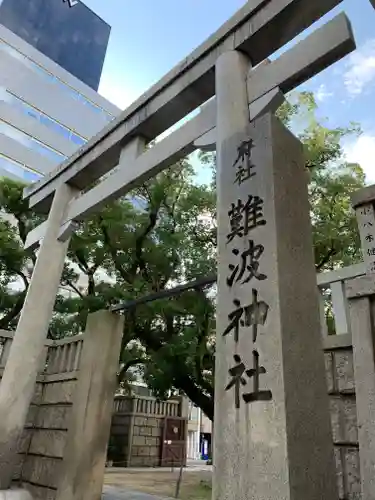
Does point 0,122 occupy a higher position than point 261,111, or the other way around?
point 0,122

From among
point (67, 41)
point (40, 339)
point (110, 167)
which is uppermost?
point (67, 41)

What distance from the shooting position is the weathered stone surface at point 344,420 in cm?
263

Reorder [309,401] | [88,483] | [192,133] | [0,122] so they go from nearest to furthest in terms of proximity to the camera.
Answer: [309,401] < [192,133] < [88,483] < [0,122]

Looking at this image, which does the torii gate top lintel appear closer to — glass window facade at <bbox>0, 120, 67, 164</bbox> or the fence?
the fence

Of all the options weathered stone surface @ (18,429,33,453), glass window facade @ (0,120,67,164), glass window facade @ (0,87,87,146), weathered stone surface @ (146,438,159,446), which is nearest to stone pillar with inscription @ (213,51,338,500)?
weathered stone surface @ (18,429,33,453)

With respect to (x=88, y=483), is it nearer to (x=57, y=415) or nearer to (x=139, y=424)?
(x=57, y=415)

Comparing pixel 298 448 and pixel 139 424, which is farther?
pixel 139 424

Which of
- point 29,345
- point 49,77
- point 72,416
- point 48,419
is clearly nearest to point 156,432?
point 48,419

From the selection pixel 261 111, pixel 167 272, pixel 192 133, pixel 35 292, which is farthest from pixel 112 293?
pixel 261 111

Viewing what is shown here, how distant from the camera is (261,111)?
132 inches

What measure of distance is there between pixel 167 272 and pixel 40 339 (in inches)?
191

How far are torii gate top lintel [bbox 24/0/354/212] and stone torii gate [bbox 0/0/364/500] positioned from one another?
1cm

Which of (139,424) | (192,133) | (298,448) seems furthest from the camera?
(139,424)

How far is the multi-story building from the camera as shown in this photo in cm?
2184
